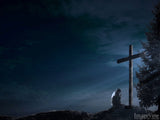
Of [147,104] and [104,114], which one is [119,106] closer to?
[104,114]

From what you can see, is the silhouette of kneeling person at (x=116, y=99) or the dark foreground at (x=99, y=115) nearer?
the dark foreground at (x=99, y=115)

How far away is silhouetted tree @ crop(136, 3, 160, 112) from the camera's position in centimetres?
1479

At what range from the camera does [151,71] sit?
15.5 m

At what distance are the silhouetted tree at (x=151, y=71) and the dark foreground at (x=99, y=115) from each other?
1.21 m

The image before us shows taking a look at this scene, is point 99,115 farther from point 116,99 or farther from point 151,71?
point 151,71

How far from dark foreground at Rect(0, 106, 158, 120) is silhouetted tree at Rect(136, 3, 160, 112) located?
1.21 metres

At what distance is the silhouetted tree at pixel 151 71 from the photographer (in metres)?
14.8

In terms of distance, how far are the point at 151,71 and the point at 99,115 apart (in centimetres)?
630

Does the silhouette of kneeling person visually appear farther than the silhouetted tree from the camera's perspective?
Yes

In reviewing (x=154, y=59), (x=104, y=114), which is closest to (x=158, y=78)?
(x=154, y=59)

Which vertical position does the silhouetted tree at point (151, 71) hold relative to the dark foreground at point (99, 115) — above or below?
above

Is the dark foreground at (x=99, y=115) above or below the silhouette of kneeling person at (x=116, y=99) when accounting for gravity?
below

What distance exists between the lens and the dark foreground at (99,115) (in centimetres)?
1467

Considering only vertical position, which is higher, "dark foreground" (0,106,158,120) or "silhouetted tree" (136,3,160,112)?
"silhouetted tree" (136,3,160,112)
